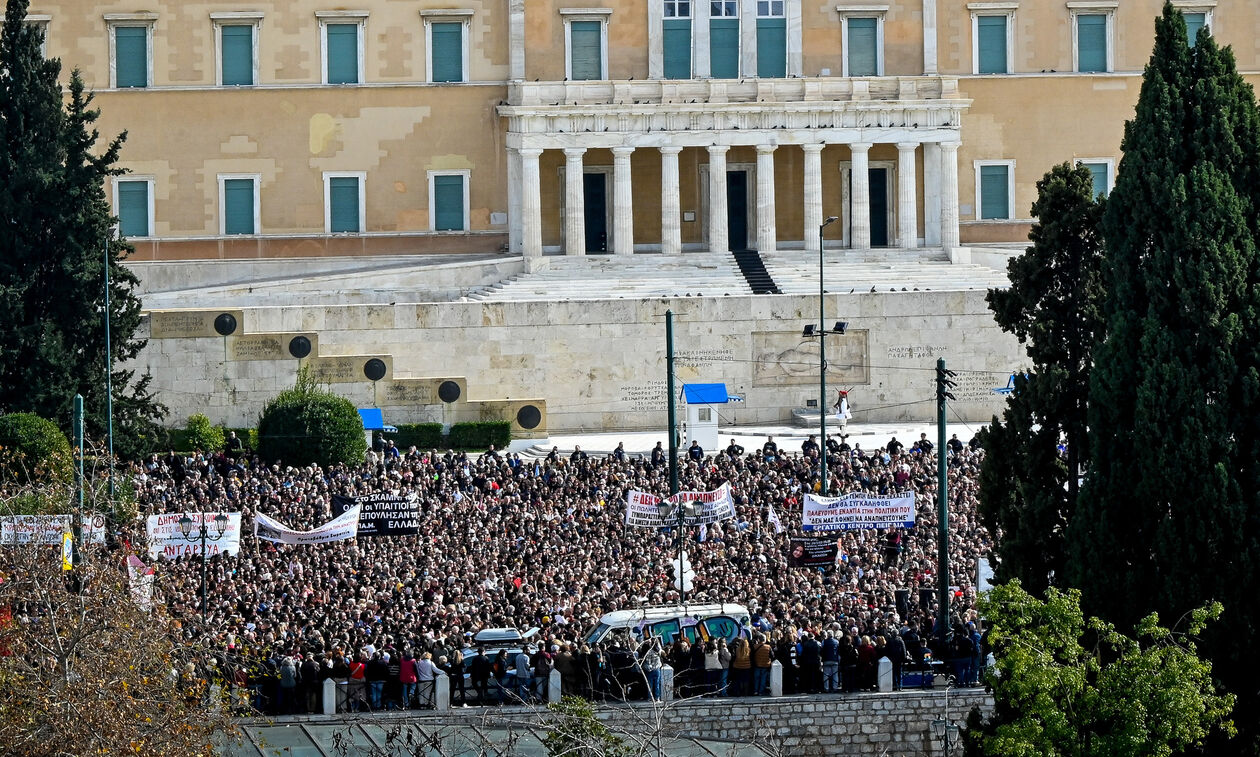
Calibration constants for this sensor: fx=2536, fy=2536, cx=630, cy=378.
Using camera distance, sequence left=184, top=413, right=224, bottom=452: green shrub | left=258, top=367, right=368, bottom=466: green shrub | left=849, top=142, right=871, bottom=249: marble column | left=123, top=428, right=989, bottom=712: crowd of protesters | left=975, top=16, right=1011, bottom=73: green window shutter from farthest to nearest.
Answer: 1. left=975, top=16, right=1011, bottom=73: green window shutter
2. left=849, top=142, right=871, bottom=249: marble column
3. left=184, top=413, right=224, bottom=452: green shrub
4. left=258, top=367, right=368, bottom=466: green shrub
5. left=123, top=428, right=989, bottom=712: crowd of protesters

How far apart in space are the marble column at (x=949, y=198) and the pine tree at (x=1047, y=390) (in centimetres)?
2570

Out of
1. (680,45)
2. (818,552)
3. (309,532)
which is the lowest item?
(818,552)

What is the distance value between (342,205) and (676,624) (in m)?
30.5

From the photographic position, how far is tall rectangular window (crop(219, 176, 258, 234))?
6347cm

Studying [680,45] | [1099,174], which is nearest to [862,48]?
[680,45]

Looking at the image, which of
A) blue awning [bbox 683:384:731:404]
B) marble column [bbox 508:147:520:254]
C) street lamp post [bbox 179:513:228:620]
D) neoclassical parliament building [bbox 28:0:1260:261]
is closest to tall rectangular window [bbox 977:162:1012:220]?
neoclassical parliament building [bbox 28:0:1260:261]

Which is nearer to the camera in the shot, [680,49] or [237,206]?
[237,206]

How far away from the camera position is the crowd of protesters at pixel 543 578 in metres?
33.8

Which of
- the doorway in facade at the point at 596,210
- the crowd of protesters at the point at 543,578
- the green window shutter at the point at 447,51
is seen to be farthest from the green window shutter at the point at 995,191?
the crowd of protesters at the point at 543,578

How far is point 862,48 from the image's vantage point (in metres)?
64.6

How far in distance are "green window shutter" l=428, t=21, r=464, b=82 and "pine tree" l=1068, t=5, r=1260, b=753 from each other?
106 feet

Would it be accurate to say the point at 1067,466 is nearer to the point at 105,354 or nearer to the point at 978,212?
the point at 105,354

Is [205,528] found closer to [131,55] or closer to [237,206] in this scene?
[237,206]

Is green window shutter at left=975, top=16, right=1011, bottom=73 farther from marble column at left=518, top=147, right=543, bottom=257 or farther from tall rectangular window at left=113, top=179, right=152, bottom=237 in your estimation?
tall rectangular window at left=113, top=179, right=152, bottom=237
